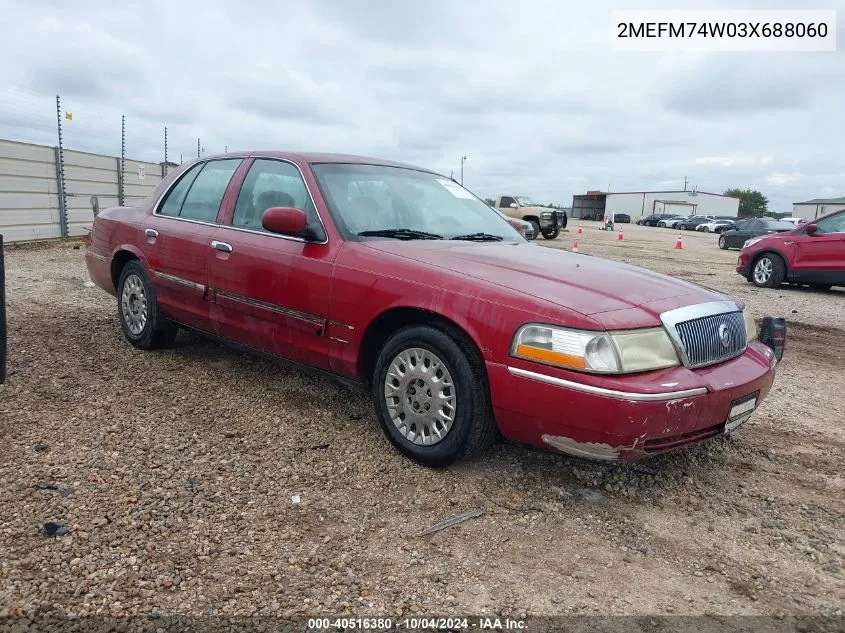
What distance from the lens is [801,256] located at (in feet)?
33.0

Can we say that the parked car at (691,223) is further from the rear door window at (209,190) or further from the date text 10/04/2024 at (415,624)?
the date text 10/04/2024 at (415,624)

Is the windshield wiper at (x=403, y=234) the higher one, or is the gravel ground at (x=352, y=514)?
the windshield wiper at (x=403, y=234)

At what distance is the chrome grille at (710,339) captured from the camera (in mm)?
2779

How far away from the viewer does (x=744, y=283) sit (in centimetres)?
1137

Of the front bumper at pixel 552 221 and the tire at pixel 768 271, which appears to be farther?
the front bumper at pixel 552 221

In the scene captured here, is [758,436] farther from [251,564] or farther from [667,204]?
[667,204]

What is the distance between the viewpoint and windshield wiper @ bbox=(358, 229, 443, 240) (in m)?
3.54

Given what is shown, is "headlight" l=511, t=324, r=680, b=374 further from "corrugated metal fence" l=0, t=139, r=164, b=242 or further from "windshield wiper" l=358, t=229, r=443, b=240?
"corrugated metal fence" l=0, t=139, r=164, b=242

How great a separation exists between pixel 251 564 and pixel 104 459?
1.20 meters

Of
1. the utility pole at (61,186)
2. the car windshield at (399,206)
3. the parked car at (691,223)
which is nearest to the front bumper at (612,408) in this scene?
the car windshield at (399,206)

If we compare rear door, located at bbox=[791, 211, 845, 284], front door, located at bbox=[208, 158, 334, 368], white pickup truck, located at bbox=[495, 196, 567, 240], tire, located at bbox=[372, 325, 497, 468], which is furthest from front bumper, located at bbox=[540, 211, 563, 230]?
tire, located at bbox=[372, 325, 497, 468]

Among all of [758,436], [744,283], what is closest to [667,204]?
[744,283]

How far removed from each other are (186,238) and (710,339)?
3372mm

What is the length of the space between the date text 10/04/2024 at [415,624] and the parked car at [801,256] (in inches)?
387
